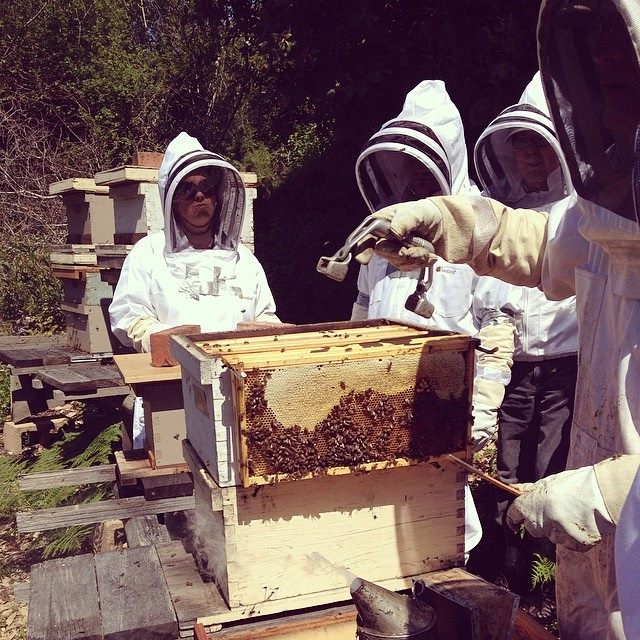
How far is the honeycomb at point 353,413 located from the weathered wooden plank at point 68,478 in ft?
7.09

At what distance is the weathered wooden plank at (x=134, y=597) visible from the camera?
1646mm

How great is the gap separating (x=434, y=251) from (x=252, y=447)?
30.2 inches

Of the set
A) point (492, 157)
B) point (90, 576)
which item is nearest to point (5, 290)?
point (492, 157)

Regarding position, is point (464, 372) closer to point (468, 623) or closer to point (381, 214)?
point (381, 214)

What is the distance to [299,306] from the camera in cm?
884

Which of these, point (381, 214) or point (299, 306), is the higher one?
point (381, 214)

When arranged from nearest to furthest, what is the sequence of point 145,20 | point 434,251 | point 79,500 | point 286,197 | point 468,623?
point 468,623 < point 434,251 < point 79,500 < point 286,197 < point 145,20

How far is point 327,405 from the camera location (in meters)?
1.79

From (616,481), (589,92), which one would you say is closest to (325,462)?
(616,481)

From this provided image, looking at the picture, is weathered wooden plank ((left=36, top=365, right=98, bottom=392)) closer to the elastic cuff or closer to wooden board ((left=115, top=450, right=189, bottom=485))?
wooden board ((left=115, top=450, right=189, bottom=485))

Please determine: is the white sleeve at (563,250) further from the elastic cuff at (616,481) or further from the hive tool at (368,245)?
the elastic cuff at (616,481)

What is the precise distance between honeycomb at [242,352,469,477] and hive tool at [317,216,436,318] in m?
0.17

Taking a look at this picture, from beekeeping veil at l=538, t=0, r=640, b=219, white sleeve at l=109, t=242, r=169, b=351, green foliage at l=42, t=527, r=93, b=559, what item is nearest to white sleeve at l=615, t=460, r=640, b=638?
beekeeping veil at l=538, t=0, r=640, b=219

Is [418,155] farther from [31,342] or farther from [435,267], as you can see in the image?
[31,342]
